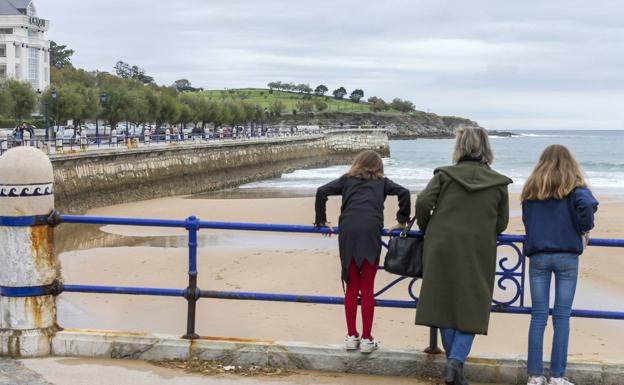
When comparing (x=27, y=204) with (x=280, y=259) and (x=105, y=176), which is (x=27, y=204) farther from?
(x=105, y=176)

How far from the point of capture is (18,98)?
154 feet

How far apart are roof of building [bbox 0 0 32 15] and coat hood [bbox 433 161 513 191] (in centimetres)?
8921

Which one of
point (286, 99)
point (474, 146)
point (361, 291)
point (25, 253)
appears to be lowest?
point (361, 291)

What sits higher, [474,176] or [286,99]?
[286,99]

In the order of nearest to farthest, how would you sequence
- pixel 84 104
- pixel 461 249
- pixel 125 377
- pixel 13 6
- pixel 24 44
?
1. pixel 461 249
2. pixel 125 377
3. pixel 84 104
4. pixel 24 44
5. pixel 13 6

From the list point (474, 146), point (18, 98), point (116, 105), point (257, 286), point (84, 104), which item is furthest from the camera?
point (116, 105)

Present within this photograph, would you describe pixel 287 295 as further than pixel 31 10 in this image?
No

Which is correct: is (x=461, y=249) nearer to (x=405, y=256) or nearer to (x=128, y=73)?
(x=405, y=256)

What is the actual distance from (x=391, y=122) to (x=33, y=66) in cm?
10265

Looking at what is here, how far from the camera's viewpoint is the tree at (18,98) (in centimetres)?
4641

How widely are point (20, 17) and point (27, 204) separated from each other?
282 ft

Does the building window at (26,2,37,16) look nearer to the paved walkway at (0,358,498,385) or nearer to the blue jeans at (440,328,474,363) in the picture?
the paved walkway at (0,358,498,385)

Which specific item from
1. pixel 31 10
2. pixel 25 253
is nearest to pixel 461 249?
pixel 25 253

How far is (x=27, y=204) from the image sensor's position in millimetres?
5613
